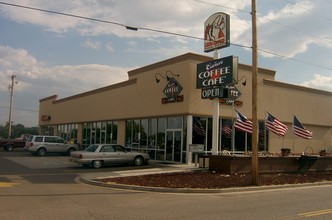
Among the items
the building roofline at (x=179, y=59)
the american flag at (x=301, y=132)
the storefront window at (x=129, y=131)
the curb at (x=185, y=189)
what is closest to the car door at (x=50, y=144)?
the storefront window at (x=129, y=131)

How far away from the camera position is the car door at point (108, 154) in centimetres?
2506

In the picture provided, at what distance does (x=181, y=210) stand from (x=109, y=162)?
15.1m

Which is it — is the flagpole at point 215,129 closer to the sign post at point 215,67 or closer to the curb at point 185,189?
the sign post at point 215,67

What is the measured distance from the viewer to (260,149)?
29.8m

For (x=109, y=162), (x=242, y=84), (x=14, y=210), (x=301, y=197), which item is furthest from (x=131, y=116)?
(x=14, y=210)

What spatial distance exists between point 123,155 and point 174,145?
11.7 ft

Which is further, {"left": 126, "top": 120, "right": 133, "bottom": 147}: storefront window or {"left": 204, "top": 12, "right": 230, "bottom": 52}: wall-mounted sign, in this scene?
{"left": 126, "top": 120, "right": 133, "bottom": 147}: storefront window

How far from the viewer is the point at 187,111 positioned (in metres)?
25.2

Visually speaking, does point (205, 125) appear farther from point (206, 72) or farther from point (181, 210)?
point (181, 210)

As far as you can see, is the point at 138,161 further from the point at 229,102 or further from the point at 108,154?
the point at 229,102

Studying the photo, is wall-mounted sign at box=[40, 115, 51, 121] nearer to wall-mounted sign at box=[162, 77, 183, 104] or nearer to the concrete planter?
wall-mounted sign at box=[162, 77, 183, 104]

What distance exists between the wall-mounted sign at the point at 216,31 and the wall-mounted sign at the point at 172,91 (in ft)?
11.0

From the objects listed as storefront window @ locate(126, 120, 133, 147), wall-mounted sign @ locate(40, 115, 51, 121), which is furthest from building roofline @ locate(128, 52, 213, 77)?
wall-mounted sign @ locate(40, 115, 51, 121)

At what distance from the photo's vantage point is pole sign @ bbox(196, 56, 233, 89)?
73.8 feet
